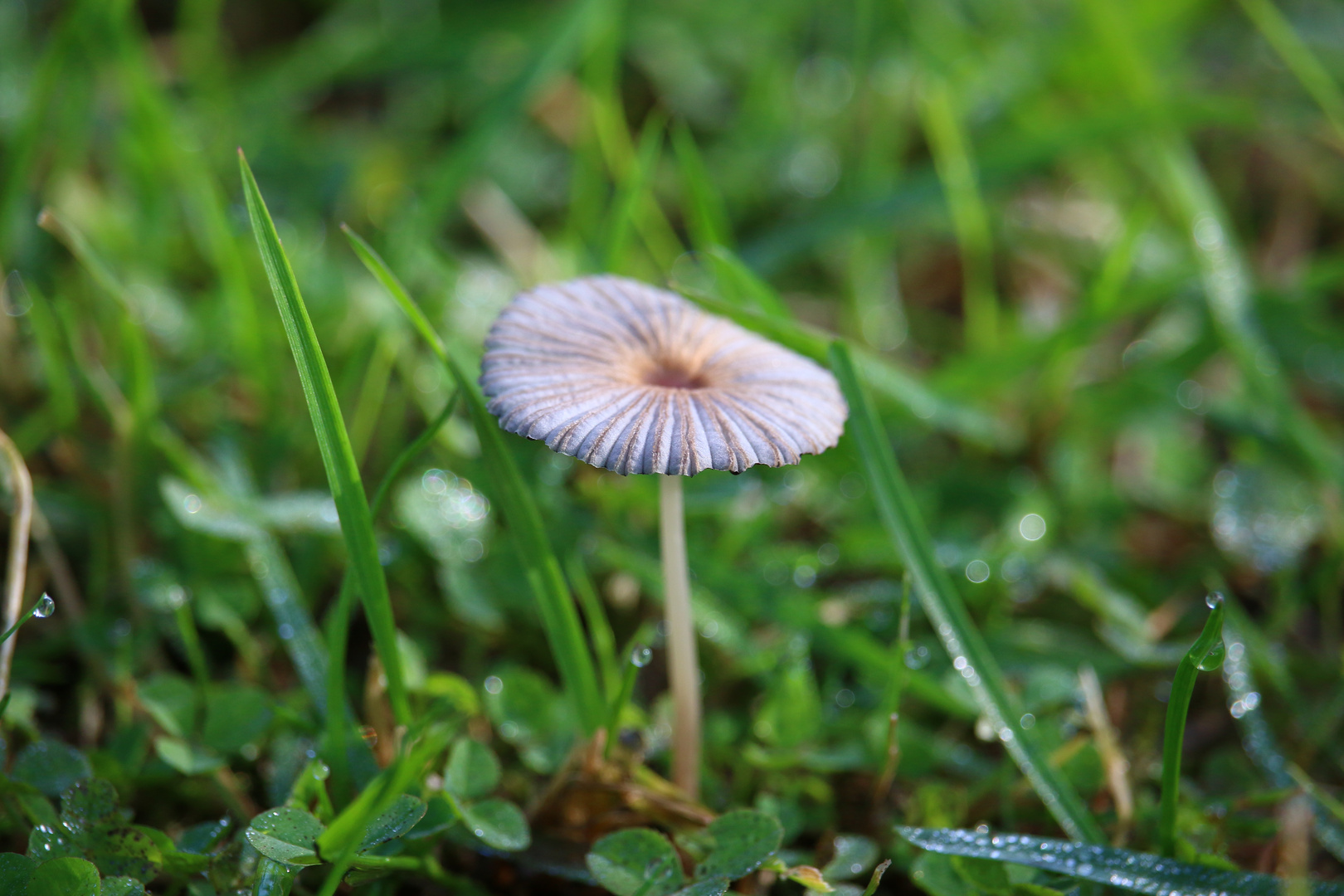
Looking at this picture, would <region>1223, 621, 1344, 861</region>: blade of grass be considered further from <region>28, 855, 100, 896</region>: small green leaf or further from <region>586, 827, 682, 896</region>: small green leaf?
<region>28, 855, 100, 896</region>: small green leaf

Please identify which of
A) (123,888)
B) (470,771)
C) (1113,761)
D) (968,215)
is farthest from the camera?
(968,215)

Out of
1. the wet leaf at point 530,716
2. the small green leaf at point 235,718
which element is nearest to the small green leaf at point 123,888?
the small green leaf at point 235,718

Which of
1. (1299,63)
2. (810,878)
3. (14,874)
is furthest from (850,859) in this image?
(1299,63)

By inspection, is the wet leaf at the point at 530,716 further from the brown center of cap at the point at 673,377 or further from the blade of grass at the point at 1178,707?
the blade of grass at the point at 1178,707

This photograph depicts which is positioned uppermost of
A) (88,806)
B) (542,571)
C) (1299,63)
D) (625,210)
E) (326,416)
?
(1299,63)

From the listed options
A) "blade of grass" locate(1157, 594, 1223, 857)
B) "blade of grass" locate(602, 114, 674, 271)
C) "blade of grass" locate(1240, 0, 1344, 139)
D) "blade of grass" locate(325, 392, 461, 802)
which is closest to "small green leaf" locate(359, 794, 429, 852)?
"blade of grass" locate(325, 392, 461, 802)

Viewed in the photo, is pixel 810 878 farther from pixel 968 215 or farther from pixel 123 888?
pixel 968 215

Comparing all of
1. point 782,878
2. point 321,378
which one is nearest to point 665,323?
point 321,378
